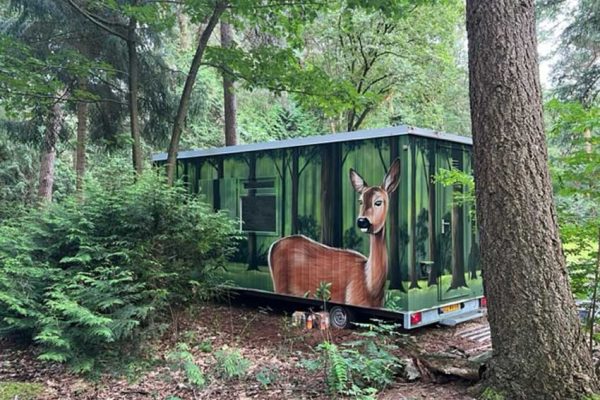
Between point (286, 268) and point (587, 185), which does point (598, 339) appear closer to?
point (587, 185)

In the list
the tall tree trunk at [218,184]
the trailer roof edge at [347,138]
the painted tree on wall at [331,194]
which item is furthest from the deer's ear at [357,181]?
the tall tree trunk at [218,184]

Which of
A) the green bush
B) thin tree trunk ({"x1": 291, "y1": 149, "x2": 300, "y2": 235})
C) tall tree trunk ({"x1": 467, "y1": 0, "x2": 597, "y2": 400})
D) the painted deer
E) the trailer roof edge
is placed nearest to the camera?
tall tree trunk ({"x1": 467, "y1": 0, "x2": 597, "y2": 400})

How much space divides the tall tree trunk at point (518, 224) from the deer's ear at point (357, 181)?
2666mm

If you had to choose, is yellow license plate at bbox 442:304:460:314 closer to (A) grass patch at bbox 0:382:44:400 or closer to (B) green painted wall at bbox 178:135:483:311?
(B) green painted wall at bbox 178:135:483:311

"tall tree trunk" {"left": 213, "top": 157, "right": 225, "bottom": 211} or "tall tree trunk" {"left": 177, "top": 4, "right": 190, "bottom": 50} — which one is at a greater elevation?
"tall tree trunk" {"left": 177, "top": 4, "right": 190, "bottom": 50}

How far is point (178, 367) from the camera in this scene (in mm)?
4176

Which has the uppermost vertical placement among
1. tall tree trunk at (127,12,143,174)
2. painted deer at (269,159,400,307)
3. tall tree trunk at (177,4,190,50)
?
tall tree trunk at (177,4,190,50)

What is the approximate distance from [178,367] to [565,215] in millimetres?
3439

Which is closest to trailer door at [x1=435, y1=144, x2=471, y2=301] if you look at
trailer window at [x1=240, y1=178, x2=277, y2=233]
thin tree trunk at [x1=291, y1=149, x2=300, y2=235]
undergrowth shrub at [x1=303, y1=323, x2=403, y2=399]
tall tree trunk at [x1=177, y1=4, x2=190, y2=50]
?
thin tree trunk at [x1=291, y1=149, x2=300, y2=235]

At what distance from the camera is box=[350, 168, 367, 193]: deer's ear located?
5798mm

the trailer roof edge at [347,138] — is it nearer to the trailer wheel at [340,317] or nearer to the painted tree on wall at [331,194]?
the painted tree on wall at [331,194]

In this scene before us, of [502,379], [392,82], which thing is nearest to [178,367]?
[502,379]

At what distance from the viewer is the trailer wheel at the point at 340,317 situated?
592 cm

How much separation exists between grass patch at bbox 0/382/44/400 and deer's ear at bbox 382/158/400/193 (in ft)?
12.7
